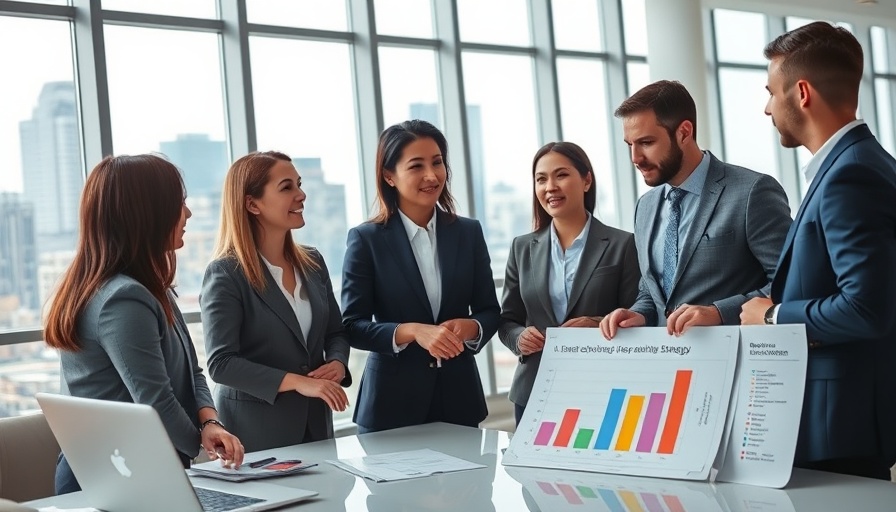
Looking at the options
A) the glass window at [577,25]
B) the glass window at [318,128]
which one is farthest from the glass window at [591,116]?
the glass window at [318,128]

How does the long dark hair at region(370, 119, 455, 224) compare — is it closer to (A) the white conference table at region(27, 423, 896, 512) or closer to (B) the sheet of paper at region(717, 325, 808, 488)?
(A) the white conference table at region(27, 423, 896, 512)

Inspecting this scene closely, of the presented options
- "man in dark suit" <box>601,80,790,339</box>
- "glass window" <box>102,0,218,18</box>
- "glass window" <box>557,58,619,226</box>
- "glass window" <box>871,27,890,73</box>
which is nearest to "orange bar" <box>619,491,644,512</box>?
"man in dark suit" <box>601,80,790,339</box>

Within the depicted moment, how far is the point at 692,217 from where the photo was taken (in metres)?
2.79

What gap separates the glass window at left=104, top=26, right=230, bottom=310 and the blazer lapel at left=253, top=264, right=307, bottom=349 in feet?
8.88

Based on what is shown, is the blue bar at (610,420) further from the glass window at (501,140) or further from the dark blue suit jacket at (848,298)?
the glass window at (501,140)

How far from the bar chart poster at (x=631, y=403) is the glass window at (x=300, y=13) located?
171 inches

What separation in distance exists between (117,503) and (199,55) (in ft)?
14.3

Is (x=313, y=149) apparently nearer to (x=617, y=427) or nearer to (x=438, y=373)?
(x=438, y=373)

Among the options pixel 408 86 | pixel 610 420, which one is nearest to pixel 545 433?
pixel 610 420

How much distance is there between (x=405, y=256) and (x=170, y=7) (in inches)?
126

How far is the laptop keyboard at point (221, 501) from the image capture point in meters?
1.95

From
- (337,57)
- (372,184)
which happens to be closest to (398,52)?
(337,57)

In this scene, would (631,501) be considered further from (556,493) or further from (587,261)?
(587,261)

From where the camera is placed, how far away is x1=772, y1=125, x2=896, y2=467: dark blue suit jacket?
1.95 m
